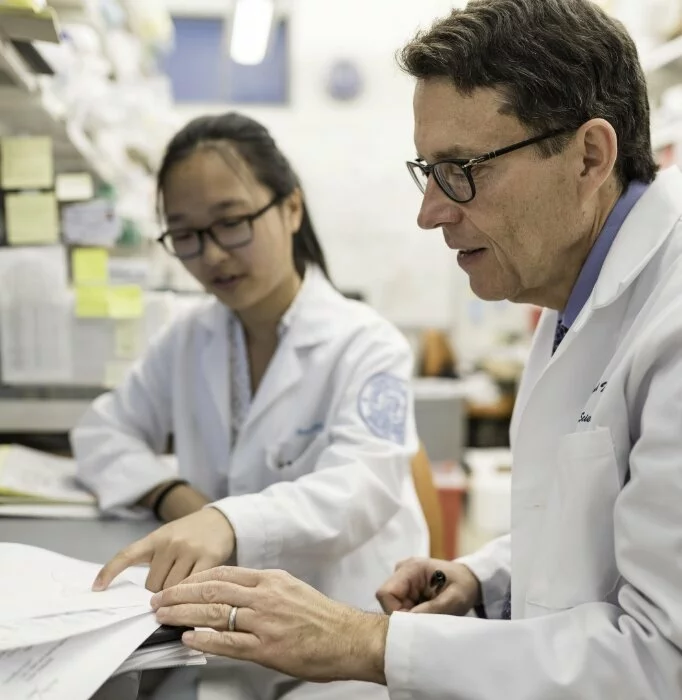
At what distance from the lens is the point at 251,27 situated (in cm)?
314

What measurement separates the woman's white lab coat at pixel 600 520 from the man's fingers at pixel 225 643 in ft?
0.47

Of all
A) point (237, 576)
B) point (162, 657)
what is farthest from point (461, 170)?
point (162, 657)

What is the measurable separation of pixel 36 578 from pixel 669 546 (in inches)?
27.9

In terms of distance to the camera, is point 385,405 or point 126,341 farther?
point 126,341

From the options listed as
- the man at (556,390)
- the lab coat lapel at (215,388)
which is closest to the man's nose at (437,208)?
the man at (556,390)

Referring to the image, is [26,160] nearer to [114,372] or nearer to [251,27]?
[114,372]

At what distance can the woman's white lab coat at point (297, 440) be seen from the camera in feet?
4.05

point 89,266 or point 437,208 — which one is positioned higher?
point 437,208

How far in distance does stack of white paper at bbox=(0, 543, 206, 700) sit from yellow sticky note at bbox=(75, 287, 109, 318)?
133 cm

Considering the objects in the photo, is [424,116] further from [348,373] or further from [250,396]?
Result: [250,396]

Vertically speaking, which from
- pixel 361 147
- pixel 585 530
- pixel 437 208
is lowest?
pixel 585 530

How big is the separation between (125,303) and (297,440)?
38.1 inches

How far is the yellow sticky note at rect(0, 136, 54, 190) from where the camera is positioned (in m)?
2.05

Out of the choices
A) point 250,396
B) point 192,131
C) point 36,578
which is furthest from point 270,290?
point 36,578
